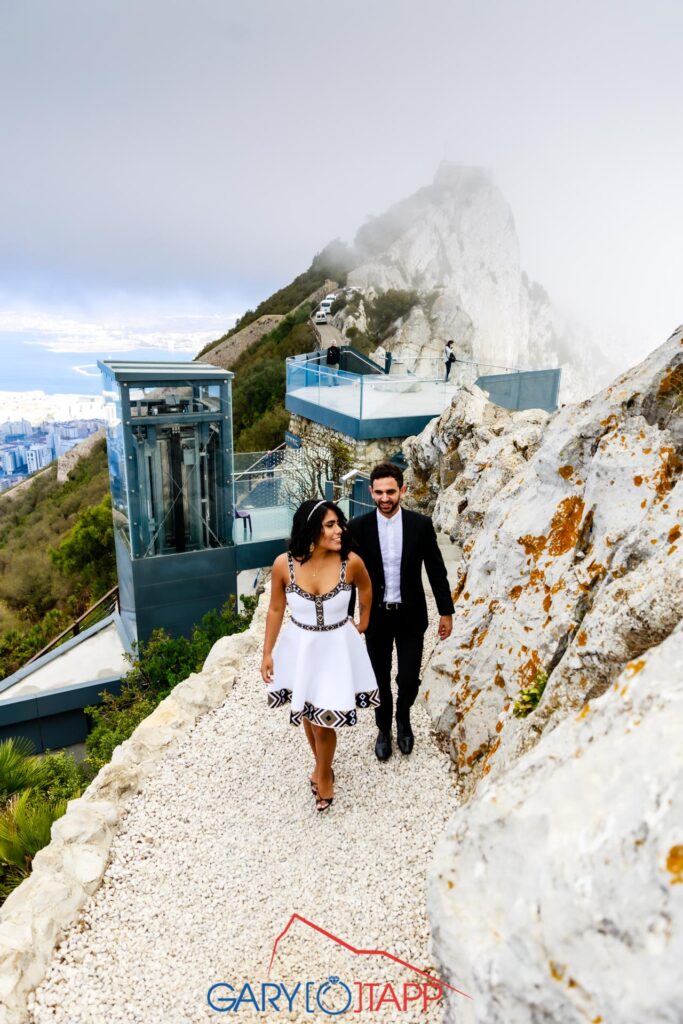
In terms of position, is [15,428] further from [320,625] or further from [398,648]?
[320,625]

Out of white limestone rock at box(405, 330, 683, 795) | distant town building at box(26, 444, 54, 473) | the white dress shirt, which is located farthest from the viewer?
distant town building at box(26, 444, 54, 473)

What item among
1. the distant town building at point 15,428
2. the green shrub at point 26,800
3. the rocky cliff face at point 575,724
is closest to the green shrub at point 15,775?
the green shrub at point 26,800

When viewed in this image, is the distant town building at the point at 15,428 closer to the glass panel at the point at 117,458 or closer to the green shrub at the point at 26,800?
the glass panel at the point at 117,458

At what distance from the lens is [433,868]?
6.51ft

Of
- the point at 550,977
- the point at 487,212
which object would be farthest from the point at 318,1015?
the point at 487,212

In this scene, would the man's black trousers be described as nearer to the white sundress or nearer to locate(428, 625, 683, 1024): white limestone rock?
the white sundress

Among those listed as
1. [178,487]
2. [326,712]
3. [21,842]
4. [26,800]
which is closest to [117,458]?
[178,487]

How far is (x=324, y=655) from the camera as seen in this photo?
3.66 metres

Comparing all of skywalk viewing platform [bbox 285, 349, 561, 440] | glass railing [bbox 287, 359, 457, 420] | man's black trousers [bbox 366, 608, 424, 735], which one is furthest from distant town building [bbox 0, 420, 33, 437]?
man's black trousers [bbox 366, 608, 424, 735]

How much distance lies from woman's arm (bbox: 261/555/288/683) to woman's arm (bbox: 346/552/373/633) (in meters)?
0.38

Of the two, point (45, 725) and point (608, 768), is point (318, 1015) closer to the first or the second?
point (608, 768)

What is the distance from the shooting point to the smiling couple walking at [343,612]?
3.60 meters

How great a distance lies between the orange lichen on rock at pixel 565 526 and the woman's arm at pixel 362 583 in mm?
1100

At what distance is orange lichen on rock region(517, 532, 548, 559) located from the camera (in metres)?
3.87
